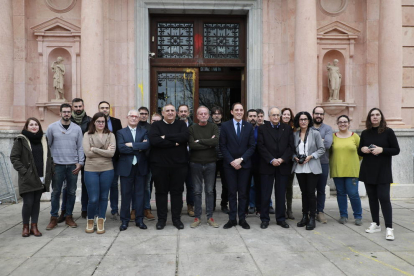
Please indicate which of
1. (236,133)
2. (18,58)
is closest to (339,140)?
(236,133)

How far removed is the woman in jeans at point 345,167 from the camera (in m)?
6.22

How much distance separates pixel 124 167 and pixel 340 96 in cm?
705

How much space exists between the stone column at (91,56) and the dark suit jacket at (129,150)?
11.1 ft

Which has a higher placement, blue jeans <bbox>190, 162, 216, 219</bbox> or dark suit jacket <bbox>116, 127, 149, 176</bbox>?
dark suit jacket <bbox>116, 127, 149, 176</bbox>

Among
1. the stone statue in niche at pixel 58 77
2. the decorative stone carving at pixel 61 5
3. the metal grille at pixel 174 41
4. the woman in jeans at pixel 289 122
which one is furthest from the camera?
the metal grille at pixel 174 41

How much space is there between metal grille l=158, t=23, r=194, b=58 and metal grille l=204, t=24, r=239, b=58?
509mm

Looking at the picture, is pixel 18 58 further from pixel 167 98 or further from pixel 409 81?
pixel 409 81

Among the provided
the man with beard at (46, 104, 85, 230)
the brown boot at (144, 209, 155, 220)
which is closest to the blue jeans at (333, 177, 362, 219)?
the brown boot at (144, 209, 155, 220)

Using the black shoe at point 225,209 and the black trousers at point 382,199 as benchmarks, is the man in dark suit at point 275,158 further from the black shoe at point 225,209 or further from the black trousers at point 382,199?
the black trousers at point 382,199

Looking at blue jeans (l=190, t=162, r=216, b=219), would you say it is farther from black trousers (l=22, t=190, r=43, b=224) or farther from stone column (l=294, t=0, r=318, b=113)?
Answer: stone column (l=294, t=0, r=318, b=113)

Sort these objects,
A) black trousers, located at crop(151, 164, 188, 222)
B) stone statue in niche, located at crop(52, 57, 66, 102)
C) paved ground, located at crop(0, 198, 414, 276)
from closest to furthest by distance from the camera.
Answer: paved ground, located at crop(0, 198, 414, 276) < black trousers, located at crop(151, 164, 188, 222) < stone statue in niche, located at crop(52, 57, 66, 102)

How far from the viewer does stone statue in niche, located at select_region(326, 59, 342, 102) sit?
9977 mm

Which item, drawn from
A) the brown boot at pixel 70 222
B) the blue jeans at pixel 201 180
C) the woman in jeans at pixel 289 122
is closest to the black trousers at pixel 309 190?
the woman in jeans at pixel 289 122

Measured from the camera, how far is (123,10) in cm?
994
